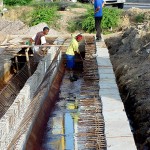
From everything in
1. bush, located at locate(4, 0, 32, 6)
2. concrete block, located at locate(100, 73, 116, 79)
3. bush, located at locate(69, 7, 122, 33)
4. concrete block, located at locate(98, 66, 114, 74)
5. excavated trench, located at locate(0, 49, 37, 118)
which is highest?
bush, located at locate(4, 0, 32, 6)

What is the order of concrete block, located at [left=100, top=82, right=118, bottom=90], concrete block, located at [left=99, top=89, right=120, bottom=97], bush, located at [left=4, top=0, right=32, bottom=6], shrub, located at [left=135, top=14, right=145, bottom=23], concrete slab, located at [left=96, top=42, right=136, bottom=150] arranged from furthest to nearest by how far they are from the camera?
bush, located at [left=4, top=0, right=32, bottom=6] < shrub, located at [left=135, top=14, right=145, bottom=23] < concrete block, located at [left=100, top=82, right=118, bottom=90] < concrete block, located at [left=99, top=89, right=120, bottom=97] < concrete slab, located at [left=96, top=42, right=136, bottom=150]

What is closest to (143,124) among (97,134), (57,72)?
(97,134)

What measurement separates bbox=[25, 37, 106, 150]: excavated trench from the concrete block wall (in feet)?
1.30

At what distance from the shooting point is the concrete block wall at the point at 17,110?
22.9 feet

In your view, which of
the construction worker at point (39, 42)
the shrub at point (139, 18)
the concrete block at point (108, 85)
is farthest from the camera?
the shrub at point (139, 18)

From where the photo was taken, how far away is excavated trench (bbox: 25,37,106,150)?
8.14 metres

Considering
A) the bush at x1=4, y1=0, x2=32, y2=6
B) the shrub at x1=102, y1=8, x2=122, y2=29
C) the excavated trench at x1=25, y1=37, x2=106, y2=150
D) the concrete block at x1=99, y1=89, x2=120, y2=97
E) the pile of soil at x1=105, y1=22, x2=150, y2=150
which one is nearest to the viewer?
the excavated trench at x1=25, y1=37, x2=106, y2=150

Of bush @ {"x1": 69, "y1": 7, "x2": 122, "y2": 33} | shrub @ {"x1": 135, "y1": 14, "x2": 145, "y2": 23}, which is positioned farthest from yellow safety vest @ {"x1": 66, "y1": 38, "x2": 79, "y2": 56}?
shrub @ {"x1": 135, "y1": 14, "x2": 145, "y2": 23}

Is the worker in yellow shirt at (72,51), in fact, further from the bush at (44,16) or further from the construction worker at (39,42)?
the bush at (44,16)

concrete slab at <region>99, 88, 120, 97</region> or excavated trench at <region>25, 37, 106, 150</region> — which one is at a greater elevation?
concrete slab at <region>99, 88, 120, 97</region>

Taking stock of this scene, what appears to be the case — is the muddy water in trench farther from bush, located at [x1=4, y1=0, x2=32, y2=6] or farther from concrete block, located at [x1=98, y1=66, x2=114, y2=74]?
bush, located at [x1=4, y1=0, x2=32, y2=6]

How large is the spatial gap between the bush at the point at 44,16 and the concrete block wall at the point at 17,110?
29.6ft

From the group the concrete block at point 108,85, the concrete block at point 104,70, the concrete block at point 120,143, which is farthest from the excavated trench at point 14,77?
the concrete block at point 120,143

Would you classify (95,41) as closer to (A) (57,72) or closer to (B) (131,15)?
(A) (57,72)
